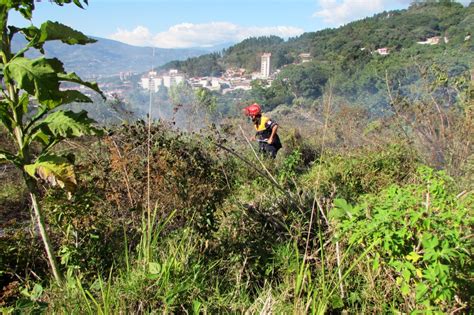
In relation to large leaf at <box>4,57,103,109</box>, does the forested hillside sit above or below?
below

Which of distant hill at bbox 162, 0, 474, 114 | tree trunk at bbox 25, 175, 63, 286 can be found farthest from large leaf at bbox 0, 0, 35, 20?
distant hill at bbox 162, 0, 474, 114

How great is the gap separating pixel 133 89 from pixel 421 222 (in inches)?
214

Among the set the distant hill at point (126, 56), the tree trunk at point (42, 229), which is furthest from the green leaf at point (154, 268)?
the distant hill at point (126, 56)

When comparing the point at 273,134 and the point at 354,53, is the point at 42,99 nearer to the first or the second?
the point at 273,134

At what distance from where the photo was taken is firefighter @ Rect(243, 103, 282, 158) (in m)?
7.59

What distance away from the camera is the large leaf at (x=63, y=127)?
7.95 ft

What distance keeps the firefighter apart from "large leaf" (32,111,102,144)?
5231 mm

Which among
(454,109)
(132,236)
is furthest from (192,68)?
(132,236)

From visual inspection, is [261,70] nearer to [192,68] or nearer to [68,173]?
[192,68]

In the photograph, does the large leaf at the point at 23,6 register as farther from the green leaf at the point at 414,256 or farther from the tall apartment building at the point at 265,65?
the tall apartment building at the point at 265,65

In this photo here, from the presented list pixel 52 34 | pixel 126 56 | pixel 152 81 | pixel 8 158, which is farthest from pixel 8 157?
pixel 126 56

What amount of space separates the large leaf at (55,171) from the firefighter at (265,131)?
211 inches

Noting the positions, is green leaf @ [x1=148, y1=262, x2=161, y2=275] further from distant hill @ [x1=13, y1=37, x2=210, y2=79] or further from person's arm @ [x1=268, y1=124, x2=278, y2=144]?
person's arm @ [x1=268, y1=124, x2=278, y2=144]

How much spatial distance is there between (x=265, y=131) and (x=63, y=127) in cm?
560
